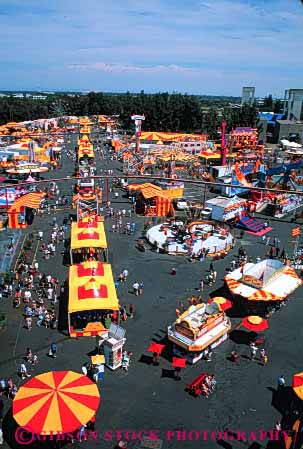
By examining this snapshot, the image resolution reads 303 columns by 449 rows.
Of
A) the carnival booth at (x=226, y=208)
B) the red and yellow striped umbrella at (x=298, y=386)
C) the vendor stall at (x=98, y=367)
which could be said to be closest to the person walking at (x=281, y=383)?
the red and yellow striped umbrella at (x=298, y=386)

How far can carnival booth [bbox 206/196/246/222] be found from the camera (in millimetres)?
34219

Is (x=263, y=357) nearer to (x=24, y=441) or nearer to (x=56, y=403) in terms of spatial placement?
(x=56, y=403)

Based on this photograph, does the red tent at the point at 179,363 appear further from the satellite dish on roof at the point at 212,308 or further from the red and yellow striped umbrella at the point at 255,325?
the red and yellow striped umbrella at the point at 255,325

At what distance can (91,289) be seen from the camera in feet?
63.0

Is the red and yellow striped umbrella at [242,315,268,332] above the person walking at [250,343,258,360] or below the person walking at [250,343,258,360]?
above

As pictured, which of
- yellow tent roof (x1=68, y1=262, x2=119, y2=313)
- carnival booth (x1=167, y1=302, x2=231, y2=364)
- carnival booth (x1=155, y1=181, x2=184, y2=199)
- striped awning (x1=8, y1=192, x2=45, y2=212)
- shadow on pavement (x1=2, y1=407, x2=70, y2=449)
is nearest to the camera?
shadow on pavement (x1=2, y1=407, x2=70, y2=449)

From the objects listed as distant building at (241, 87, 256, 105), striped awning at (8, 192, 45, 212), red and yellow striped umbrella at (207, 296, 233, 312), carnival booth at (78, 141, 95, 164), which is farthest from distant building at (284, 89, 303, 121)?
red and yellow striped umbrella at (207, 296, 233, 312)

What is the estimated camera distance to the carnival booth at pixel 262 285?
65.6 feet

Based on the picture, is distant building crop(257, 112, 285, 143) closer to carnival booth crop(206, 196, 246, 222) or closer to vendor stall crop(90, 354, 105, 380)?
carnival booth crop(206, 196, 246, 222)

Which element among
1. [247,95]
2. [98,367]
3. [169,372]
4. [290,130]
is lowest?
[169,372]

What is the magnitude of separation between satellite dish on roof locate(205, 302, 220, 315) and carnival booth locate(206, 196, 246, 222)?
16368 millimetres

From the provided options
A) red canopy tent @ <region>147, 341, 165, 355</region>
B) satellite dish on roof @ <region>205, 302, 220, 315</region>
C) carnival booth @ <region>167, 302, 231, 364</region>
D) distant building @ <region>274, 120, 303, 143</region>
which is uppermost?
distant building @ <region>274, 120, 303, 143</region>

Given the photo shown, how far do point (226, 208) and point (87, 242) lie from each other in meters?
13.8

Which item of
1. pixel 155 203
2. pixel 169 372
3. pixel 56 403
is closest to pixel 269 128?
pixel 155 203
